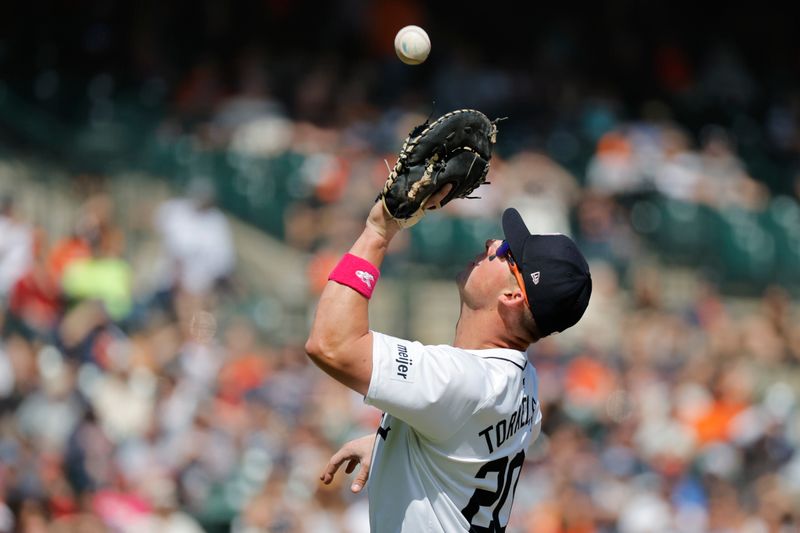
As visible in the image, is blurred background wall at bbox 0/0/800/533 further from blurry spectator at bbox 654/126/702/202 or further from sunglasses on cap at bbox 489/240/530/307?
sunglasses on cap at bbox 489/240/530/307

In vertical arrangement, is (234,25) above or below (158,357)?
above

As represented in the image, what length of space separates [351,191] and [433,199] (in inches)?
310

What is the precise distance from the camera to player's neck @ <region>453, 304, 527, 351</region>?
353 centimetres

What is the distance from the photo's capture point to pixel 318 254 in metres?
10.8

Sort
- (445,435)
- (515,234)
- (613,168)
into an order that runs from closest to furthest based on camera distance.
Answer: (445,435), (515,234), (613,168)

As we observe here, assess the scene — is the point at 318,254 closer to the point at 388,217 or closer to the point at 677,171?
the point at 677,171

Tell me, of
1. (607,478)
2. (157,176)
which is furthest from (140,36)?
(607,478)

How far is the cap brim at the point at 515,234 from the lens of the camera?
352 cm

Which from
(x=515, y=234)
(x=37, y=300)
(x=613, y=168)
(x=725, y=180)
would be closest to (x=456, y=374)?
(x=515, y=234)

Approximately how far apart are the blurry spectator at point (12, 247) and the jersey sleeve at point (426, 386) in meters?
6.95

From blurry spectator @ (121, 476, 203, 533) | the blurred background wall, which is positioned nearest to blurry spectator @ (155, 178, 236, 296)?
the blurred background wall

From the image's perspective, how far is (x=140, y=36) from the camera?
13.4m

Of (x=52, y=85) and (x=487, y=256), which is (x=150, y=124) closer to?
(x=52, y=85)

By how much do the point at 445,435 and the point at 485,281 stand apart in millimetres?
489
